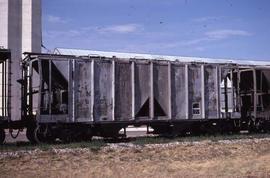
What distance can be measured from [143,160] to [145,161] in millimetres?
166

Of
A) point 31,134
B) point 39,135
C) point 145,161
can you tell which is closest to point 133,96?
point 39,135

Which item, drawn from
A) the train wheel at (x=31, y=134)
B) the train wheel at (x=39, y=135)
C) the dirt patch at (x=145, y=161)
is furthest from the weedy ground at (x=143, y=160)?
the train wheel at (x=31, y=134)

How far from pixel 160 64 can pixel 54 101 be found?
490 centimetres

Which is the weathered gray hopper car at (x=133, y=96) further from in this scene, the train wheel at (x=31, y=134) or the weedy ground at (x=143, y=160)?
the weedy ground at (x=143, y=160)

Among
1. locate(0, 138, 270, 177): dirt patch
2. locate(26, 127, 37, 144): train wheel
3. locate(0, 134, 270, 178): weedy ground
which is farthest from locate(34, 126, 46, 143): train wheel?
locate(0, 138, 270, 177): dirt patch

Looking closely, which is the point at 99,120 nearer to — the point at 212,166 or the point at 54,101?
the point at 54,101

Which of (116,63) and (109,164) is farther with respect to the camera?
(116,63)

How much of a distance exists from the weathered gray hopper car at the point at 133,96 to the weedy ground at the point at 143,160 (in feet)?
5.49

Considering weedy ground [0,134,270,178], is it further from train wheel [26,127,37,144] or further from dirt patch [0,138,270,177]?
train wheel [26,127,37,144]

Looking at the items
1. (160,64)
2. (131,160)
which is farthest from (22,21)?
A: (131,160)

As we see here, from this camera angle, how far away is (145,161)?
1277 cm

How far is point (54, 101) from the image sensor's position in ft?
55.2

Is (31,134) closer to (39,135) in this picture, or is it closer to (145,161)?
(39,135)

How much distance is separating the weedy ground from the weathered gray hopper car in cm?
167
